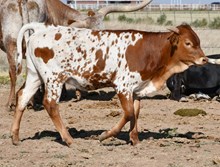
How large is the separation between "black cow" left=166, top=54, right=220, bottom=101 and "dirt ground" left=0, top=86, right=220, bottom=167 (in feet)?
2.04

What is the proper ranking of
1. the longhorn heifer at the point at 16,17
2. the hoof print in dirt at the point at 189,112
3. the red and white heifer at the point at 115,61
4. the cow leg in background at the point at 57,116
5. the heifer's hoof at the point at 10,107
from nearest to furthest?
the red and white heifer at the point at 115,61, the cow leg in background at the point at 57,116, the hoof print in dirt at the point at 189,112, the longhorn heifer at the point at 16,17, the heifer's hoof at the point at 10,107

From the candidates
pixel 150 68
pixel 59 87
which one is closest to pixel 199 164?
pixel 150 68

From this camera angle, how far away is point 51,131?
12133 mm

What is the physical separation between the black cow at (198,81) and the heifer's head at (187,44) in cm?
623

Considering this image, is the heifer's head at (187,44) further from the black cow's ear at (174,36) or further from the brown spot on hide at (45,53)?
the brown spot on hide at (45,53)

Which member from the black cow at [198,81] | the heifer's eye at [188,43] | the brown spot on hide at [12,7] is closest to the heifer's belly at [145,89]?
the heifer's eye at [188,43]

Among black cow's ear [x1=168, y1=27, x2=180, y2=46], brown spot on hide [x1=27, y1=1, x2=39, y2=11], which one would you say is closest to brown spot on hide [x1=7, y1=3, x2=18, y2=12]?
brown spot on hide [x1=27, y1=1, x2=39, y2=11]

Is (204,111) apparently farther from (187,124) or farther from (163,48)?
(163,48)

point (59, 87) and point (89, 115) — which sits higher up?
point (59, 87)

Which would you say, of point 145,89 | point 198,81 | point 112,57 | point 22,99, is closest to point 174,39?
point 145,89

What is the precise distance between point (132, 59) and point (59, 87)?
119 cm

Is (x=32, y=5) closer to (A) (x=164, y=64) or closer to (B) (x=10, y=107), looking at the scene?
(B) (x=10, y=107)

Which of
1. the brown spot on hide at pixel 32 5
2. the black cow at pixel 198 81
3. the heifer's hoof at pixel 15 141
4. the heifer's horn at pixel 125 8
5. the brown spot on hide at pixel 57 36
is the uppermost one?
the brown spot on hide at pixel 57 36

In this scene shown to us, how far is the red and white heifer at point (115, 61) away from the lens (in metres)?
10.4
